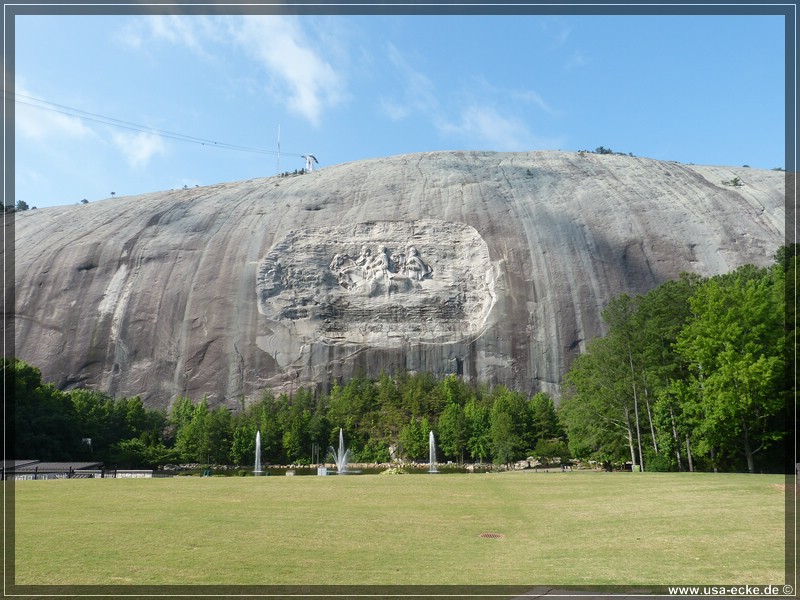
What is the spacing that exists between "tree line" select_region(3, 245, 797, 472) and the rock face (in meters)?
5.01

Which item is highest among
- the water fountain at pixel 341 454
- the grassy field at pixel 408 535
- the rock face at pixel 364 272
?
the rock face at pixel 364 272

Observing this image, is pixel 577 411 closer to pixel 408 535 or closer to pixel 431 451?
pixel 431 451

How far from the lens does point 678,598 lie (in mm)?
7848

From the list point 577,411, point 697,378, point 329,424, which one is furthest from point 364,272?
point 697,378

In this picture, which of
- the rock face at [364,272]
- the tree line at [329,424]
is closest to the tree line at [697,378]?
the tree line at [329,424]

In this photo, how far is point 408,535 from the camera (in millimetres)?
14125

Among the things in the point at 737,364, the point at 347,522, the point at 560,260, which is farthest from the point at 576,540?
the point at 560,260

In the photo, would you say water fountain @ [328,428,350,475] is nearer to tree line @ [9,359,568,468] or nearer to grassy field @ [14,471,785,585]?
tree line @ [9,359,568,468]

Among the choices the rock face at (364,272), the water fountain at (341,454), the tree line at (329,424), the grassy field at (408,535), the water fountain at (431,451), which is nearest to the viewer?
the grassy field at (408,535)

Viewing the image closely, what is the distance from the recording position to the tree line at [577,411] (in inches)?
1104

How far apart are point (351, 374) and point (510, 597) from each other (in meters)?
63.2

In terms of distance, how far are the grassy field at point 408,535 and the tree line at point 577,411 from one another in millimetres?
7380

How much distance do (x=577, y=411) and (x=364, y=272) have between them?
142 ft

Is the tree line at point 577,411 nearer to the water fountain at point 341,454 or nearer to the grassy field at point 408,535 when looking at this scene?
the water fountain at point 341,454
